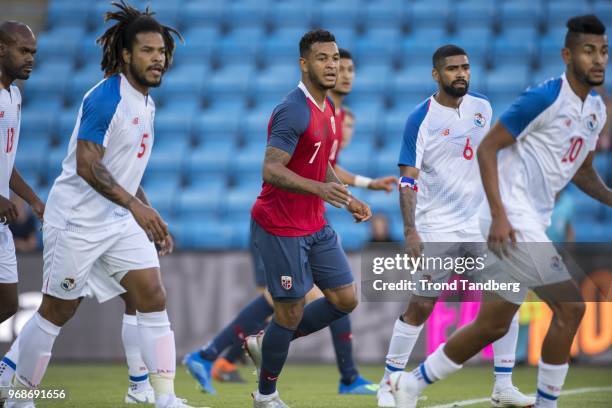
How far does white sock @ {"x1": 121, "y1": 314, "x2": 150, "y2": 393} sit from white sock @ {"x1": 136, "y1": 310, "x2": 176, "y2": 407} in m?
1.34

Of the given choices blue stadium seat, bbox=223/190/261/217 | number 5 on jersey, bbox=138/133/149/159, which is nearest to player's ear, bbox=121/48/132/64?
number 5 on jersey, bbox=138/133/149/159

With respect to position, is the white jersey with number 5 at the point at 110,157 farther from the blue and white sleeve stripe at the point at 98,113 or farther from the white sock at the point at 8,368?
the white sock at the point at 8,368

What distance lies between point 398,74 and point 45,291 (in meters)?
10.8

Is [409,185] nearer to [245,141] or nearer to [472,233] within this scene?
[472,233]

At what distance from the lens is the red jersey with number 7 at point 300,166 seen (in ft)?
20.0

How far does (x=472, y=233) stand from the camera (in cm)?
723

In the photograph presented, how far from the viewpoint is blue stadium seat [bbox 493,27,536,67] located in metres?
15.8

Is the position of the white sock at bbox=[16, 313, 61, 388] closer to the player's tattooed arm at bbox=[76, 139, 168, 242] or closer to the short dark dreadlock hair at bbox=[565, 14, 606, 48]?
the player's tattooed arm at bbox=[76, 139, 168, 242]

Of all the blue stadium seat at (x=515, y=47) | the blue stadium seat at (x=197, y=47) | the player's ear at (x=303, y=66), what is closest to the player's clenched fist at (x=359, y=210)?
the player's ear at (x=303, y=66)

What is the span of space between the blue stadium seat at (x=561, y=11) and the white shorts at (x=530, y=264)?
446 inches

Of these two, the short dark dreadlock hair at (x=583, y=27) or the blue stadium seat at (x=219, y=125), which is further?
the blue stadium seat at (x=219, y=125)

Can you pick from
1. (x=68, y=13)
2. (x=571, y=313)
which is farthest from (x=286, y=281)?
(x=68, y=13)

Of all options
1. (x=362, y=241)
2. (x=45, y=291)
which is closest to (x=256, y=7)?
(x=362, y=241)

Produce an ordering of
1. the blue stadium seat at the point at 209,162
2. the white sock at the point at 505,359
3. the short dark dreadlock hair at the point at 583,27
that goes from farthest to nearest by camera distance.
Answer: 1. the blue stadium seat at the point at 209,162
2. the white sock at the point at 505,359
3. the short dark dreadlock hair at the point at 583,27
